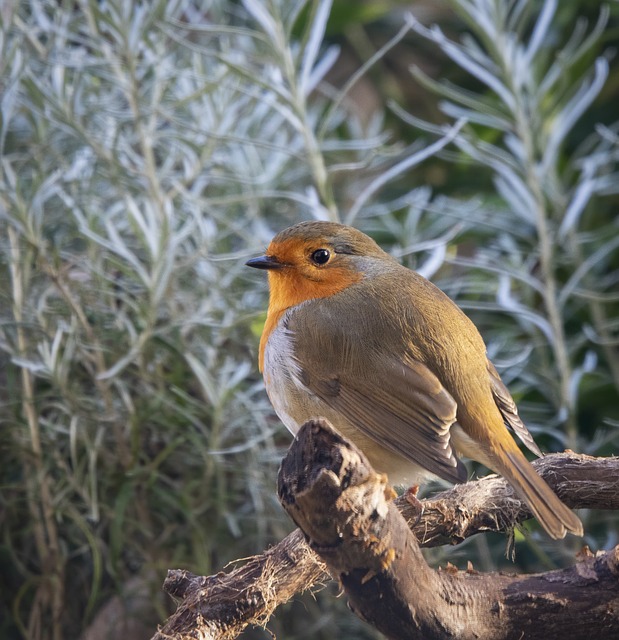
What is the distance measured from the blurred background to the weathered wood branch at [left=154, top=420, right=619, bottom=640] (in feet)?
1.25

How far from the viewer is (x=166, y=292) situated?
2350 millimetres

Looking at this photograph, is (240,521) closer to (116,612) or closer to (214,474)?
(214,474)

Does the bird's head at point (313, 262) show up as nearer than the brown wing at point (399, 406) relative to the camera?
No

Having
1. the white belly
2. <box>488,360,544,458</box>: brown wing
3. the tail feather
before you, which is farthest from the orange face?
the tail feather

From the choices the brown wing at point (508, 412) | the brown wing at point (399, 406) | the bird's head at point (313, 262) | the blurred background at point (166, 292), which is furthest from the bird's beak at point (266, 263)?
the brown wing at point (508, 412)

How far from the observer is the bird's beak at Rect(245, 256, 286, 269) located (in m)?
2.05

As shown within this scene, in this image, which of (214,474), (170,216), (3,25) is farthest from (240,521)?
(3,25)

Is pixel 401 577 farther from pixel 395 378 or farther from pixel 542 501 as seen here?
pixel 395 378

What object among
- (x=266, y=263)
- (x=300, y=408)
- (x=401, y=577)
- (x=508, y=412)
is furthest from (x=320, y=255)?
(x=401, y=577)

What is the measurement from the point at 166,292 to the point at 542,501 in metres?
1.15

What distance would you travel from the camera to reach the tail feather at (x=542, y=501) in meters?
1.56

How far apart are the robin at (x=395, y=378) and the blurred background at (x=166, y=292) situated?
0.27m

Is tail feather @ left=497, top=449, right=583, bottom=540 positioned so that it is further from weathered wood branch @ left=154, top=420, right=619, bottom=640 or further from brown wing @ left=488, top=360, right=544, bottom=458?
brown wing @ left=488, top=360, right=544, bottom=458

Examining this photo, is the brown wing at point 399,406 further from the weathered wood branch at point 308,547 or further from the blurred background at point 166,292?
the blurred background at point 166,292
